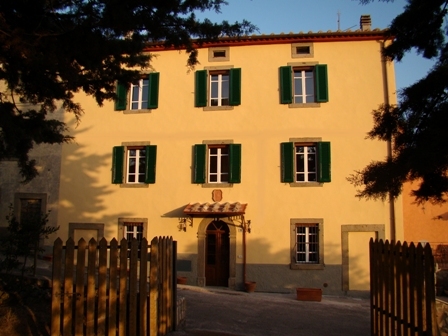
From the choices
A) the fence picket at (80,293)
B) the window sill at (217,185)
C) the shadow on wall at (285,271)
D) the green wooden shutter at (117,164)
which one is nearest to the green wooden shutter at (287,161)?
the window sill at (217,185)

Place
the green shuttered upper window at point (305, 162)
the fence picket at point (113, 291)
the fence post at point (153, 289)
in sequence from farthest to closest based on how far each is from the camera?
the green shuttered upper window at point (305, 162) → the fence post at point (153, 289) → the fence picket at point (113, 291)

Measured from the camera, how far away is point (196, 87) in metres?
17.3

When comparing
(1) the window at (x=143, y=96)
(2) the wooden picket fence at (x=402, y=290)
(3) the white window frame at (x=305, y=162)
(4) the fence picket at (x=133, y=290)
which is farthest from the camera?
(1) the window at (x=143, y=96)

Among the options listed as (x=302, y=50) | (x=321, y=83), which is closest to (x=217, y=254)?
(x=321, y=83)

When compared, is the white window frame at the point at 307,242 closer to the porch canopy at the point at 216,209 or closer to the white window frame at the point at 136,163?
the porch canopy at the point at 216,209

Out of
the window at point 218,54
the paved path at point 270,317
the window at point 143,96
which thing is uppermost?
the window at point 218,54

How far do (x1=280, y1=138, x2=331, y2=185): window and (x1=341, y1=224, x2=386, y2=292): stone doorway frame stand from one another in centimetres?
175

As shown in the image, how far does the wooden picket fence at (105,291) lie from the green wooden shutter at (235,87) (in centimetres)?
1068

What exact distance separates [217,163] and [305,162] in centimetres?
306

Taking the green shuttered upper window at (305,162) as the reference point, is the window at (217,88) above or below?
above

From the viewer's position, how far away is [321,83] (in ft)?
54.6

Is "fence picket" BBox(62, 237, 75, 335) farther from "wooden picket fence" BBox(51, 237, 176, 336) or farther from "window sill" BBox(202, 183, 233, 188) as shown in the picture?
"window sill" BBox(202, 183, 233, 188)

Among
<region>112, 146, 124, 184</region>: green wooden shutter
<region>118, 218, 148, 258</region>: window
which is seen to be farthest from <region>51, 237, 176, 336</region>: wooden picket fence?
<region>112, 146, 124, 184</region>: green wooden shutter

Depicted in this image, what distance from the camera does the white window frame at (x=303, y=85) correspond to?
55.5ft
